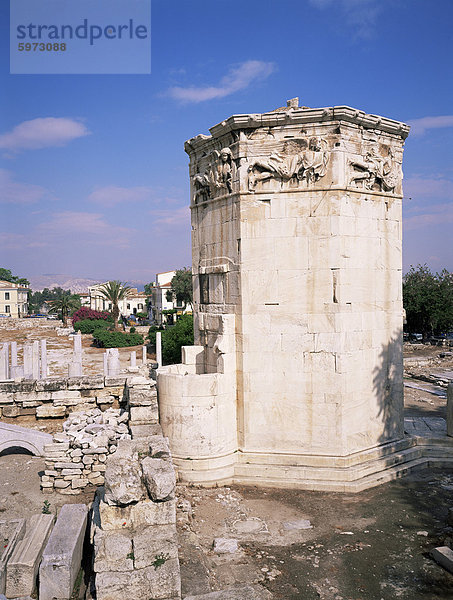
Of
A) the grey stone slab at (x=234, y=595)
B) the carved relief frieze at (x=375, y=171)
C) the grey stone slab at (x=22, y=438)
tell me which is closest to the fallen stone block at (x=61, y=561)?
the grey stone slab at (x=234, y=595)

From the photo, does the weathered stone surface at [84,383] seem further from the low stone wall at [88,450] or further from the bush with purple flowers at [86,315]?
the bush with purple flowers at [86,315]

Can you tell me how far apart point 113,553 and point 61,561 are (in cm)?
83

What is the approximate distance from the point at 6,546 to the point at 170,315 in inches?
1975

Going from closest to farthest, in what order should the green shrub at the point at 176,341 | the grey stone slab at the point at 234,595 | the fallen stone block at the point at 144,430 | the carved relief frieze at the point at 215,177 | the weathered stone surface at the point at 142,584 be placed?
the grey stone slab at the point at 234,595 < the weathered stone surface at the point at 142,584 < the fallen stone block at the point at 144,430 < the carved relief frieze at the point at 215,177 < the green shrub at the point at 176,341

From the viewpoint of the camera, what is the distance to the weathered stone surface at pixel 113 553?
5230 mm

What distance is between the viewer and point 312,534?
7.21m

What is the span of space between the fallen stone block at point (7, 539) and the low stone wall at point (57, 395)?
5.49m

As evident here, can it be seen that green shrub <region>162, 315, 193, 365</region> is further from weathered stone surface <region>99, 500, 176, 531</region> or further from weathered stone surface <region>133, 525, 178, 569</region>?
weathered stone surface <region>133, 525, 178, 569</region>

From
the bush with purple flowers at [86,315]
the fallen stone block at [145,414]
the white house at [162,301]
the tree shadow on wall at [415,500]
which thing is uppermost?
the white house at [162,301]

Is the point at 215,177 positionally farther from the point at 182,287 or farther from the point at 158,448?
the point at 182,287

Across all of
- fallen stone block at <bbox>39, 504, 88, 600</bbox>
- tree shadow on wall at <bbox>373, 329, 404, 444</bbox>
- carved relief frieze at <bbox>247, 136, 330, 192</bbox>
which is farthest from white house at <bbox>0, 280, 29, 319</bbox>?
fallen stone block at <bbox>39, 504, 88, 600</bbox>

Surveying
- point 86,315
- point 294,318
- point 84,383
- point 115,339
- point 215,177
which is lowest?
point 115,339

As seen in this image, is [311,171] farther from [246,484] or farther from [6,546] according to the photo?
[6,546]

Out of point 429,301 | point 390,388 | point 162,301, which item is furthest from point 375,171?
point 162,301
